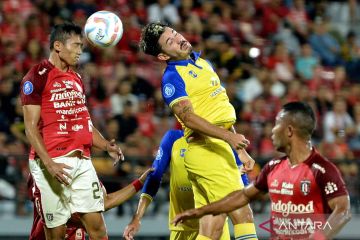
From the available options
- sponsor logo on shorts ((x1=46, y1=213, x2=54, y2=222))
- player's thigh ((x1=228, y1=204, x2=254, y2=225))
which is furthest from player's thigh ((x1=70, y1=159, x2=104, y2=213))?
player's thigh ((x1=228, y1=204, x2=254, y2=225))

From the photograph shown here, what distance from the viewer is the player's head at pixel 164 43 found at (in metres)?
7.79

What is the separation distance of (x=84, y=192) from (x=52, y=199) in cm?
28

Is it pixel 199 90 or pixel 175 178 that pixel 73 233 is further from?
pixel 199 90

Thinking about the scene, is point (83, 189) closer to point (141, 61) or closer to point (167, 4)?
point (141, 61)

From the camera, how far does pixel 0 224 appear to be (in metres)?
11.1

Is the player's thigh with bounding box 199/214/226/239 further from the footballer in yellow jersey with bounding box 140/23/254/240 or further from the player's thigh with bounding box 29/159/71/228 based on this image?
the player's thigh with bounding box 29/159/71/228

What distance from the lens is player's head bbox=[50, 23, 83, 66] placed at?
7.82 m

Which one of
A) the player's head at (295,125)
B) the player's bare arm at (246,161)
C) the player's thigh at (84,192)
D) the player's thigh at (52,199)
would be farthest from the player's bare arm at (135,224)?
→ the player's head at (295,125)

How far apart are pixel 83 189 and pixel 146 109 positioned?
14.7 ft

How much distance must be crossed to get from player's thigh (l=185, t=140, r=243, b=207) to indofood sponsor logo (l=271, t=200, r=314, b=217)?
1.46 meters

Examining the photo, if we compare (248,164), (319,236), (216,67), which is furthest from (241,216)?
(216,67)

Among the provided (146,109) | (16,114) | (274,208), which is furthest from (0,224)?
(274,208)

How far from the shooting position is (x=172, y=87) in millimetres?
7516

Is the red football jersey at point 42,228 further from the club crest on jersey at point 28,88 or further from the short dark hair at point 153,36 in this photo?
the short dark hair at point 153,36
